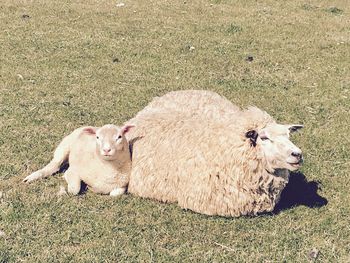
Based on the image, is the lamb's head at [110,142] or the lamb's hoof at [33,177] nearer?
the lamb's head at [110,142]

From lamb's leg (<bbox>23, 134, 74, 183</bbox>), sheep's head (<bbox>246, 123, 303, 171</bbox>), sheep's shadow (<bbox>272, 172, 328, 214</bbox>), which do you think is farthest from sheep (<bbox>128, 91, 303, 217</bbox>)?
lamb's leg (<bbox>23, 134, 74, 183</bbox>)

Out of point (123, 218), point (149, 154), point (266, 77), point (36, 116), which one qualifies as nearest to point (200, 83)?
point (266, 77)

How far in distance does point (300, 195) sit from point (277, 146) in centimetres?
135

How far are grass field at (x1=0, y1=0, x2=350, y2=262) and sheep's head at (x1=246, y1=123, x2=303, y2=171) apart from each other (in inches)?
33.0

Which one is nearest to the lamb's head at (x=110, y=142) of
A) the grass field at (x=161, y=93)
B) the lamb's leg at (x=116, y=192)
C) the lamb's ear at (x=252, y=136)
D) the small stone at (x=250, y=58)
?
the lamb's leg at (x=116, y=192)

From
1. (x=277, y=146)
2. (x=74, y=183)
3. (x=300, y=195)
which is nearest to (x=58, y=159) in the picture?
(x=74, y=183)

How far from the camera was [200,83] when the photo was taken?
10.4m

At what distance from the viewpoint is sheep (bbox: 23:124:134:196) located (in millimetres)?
6145

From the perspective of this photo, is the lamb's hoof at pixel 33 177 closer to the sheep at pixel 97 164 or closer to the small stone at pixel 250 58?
the sheep at pixel 97 164

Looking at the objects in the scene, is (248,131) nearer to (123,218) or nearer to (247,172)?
(247,172)

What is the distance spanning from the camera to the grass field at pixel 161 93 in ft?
18.6

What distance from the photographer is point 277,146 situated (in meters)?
5.61

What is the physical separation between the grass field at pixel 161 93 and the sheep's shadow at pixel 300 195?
1.0 inches

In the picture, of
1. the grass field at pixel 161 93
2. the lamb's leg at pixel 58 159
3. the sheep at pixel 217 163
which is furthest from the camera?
the lamb's leg at pixel 58 159
